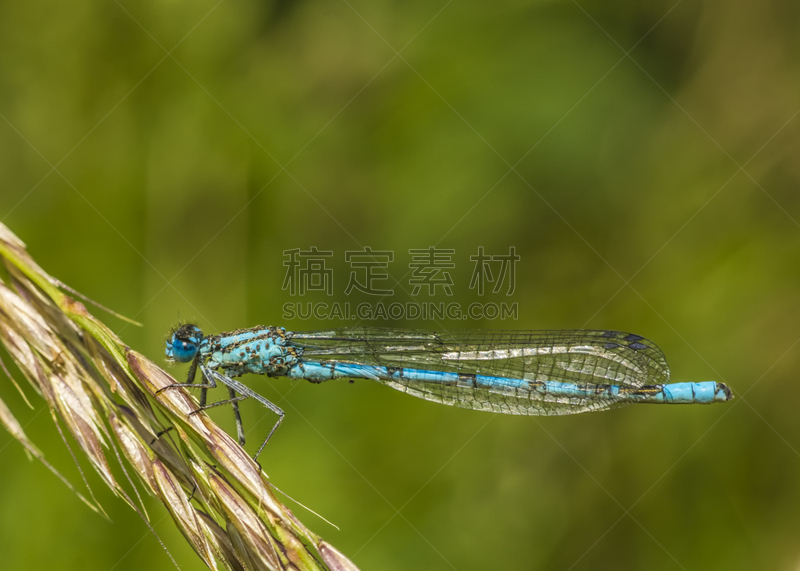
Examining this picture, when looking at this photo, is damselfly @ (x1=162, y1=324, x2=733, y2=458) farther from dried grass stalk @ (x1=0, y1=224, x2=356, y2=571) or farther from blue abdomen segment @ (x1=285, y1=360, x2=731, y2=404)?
dried grass stalk @ (x1=0, y1=224, x2=356, y2=571)

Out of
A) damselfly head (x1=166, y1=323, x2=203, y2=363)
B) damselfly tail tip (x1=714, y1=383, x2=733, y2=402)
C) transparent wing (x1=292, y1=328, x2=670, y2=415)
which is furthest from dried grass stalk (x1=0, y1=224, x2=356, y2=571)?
damselfly tail tip (x1=714, y1=383, x2=733, y2=402)

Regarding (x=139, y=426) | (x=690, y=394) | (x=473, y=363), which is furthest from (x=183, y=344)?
(x=690, y=394)

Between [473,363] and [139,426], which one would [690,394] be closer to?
[473,363]

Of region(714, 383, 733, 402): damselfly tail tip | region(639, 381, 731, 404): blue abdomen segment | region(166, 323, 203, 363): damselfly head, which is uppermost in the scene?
region(714, 383, 733, 402): damselfly tail tip

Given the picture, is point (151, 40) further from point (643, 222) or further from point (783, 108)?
point (783, 108)

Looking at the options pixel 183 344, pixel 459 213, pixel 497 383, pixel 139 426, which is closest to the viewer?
pixel 139 426

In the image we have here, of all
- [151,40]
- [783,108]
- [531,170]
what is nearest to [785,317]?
[783,108]
